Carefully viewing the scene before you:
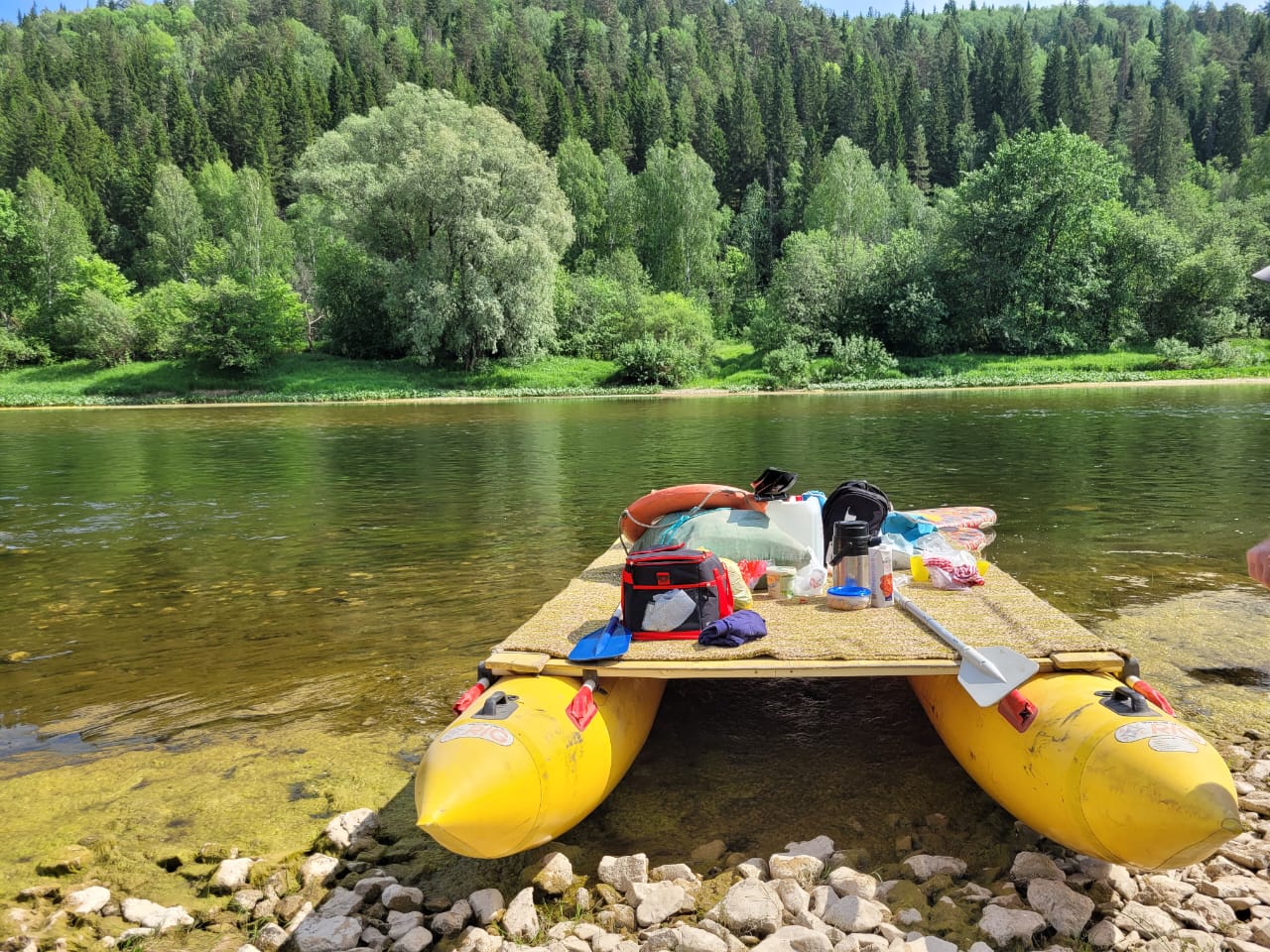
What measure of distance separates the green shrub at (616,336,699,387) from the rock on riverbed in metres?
45.0

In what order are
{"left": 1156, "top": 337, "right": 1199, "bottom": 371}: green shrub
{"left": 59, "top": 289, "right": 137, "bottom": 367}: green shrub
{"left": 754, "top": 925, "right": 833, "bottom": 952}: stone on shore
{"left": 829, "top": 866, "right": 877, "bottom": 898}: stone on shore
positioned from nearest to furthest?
1. {"left": 754, "top": 925, "right": 833, "bottom": 952}: stone on shore
2. {"left": 829, "top": 866, "right": 877, "bottom": 898}: stone on shore
3. {"left": 1156, "top": 337, "right": 1199, "bottom": 371}: green shrub
4. {"left": 59, "top": 289, "right": 137, "bottom": 367}: green shrub

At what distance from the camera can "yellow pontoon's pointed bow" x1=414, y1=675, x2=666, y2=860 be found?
3645 mm

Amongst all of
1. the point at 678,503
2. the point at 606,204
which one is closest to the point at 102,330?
the point at 606,204

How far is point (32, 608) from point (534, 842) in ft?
26.1

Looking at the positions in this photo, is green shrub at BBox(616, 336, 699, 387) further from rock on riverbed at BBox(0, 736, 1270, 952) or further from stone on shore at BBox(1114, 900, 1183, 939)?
stone on shore at BBox(1114, 900, 1183, 939)

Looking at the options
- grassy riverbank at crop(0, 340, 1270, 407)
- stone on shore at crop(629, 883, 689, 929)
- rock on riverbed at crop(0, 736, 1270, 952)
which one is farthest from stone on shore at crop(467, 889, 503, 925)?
grassy riverbank at crop(0, 340, 1270, 407)

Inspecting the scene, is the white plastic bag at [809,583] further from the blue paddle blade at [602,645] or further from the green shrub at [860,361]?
the green shrub at [860,361]

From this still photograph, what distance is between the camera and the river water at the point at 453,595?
5.21 metres

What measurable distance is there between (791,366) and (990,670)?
146 feet

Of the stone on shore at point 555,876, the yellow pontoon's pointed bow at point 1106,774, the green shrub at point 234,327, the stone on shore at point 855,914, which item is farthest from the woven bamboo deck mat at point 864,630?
the green shrub at point 234,327

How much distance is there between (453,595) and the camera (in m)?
9.45

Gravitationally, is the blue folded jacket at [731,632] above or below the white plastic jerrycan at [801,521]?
below

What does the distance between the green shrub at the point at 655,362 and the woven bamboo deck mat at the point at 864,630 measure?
42.6 m

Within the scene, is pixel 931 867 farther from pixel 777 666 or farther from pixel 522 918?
pixel 522 918
